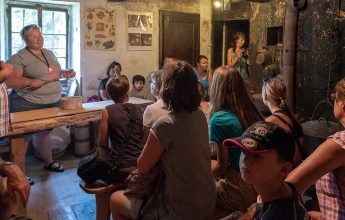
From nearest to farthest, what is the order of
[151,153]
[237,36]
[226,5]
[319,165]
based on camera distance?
1. [319,165]
2. [151,153]
3. [226,5]
4. [237,36]

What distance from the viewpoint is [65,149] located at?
443 cm

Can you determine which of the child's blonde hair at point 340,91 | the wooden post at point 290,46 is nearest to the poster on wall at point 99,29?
the wooden post at point 290,46

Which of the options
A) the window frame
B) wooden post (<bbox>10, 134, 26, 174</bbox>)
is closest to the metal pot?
wooden post (<bbox>10, 134, 26, 174</bbox>)

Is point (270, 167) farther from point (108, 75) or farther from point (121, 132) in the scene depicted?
point (108, 75)

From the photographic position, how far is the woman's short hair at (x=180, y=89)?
166cm

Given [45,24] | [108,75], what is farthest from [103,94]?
[45,24]

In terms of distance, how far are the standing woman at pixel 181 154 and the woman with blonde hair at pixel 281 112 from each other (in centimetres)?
68

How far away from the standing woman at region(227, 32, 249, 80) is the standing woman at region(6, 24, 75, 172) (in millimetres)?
2929

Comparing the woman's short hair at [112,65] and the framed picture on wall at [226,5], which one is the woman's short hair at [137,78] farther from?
the framed picture on wall at [226,5]

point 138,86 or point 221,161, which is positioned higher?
point 138,86

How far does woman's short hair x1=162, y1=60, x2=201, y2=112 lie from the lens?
5.44 ft

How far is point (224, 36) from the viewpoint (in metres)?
6.08

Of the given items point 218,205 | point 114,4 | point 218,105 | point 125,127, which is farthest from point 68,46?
point 218,205

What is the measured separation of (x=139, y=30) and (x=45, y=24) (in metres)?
1.37
